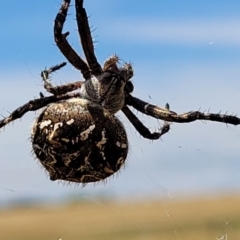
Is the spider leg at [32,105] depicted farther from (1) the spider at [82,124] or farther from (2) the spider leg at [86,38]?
(2) the spider leg at [86,38]

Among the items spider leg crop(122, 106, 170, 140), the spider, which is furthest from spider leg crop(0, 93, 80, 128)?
spider leg crop(122, 106, 170, 140)

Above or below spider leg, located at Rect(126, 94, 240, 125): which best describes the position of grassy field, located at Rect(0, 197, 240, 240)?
above

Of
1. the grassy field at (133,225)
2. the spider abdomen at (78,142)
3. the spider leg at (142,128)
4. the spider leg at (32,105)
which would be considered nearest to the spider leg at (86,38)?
the spider leg at (32,105)

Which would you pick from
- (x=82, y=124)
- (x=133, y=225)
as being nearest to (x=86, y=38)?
(x=82, y=124)

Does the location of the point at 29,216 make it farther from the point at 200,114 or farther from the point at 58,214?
the point at 200,114

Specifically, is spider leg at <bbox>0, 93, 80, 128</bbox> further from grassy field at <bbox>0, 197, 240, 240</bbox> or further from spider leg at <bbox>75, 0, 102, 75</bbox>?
grassy field at <bbox>0, 197, 240, 240</bbox>

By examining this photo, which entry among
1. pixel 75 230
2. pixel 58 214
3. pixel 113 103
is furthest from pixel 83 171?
pixel 58 214
